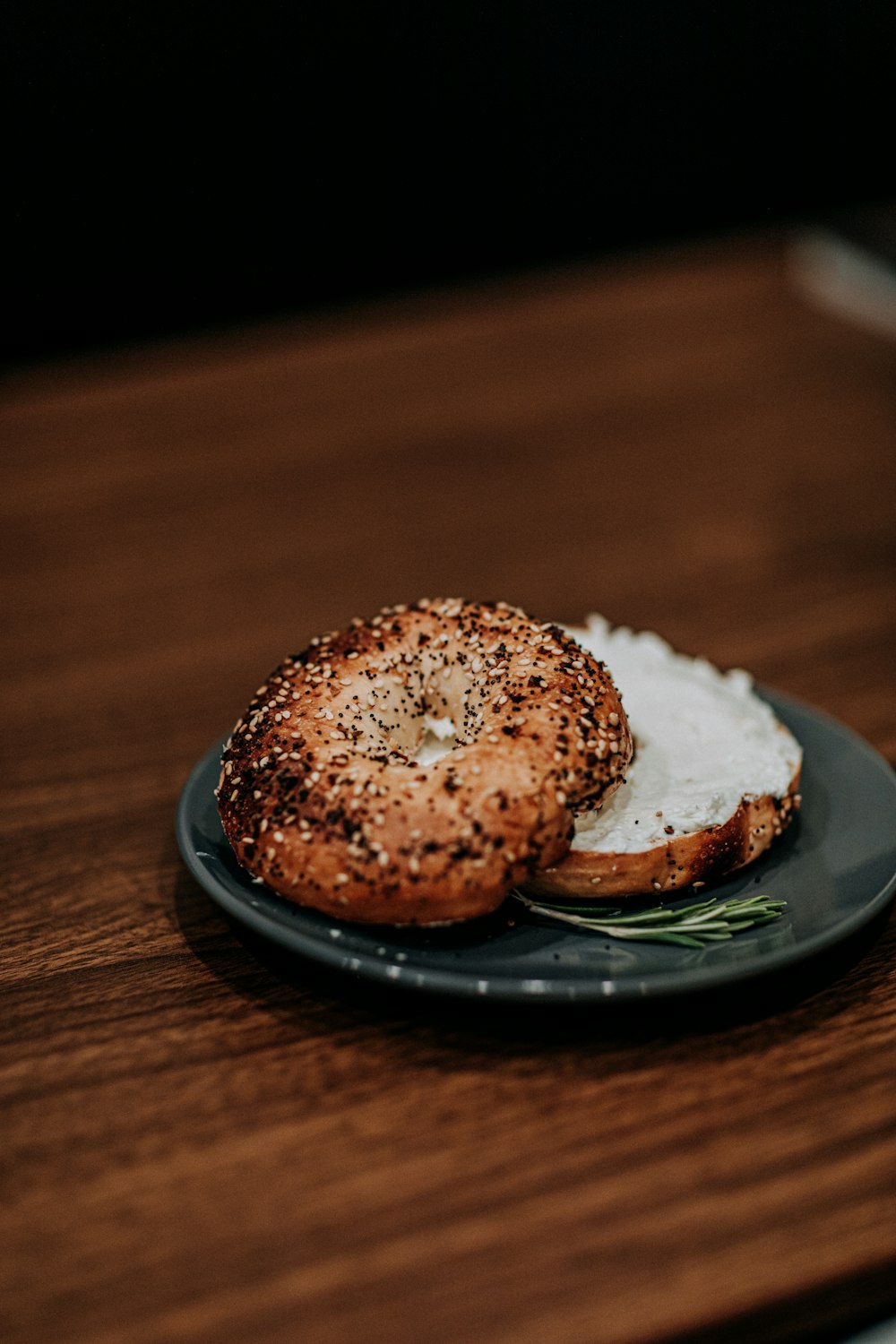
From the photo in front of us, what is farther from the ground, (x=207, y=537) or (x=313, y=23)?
(x=313, y=23)

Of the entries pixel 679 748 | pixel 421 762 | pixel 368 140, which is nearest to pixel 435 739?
pixel 421 762

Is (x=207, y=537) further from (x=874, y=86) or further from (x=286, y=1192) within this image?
(x=874, y=86)

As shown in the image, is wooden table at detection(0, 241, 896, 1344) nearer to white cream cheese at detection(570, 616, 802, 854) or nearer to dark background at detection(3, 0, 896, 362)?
white cream cheese at detection(570, 616, 802, 854)

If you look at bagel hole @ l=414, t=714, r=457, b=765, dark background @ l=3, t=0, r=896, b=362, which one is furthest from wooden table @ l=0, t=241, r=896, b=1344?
dark background @ l=3, t=0, r=896, b=362

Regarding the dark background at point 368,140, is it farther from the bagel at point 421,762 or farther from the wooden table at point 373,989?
the bagel at point 421,762

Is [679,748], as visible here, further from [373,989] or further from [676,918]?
[373,989]

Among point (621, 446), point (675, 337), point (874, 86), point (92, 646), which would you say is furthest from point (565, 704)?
point (874, 86)
